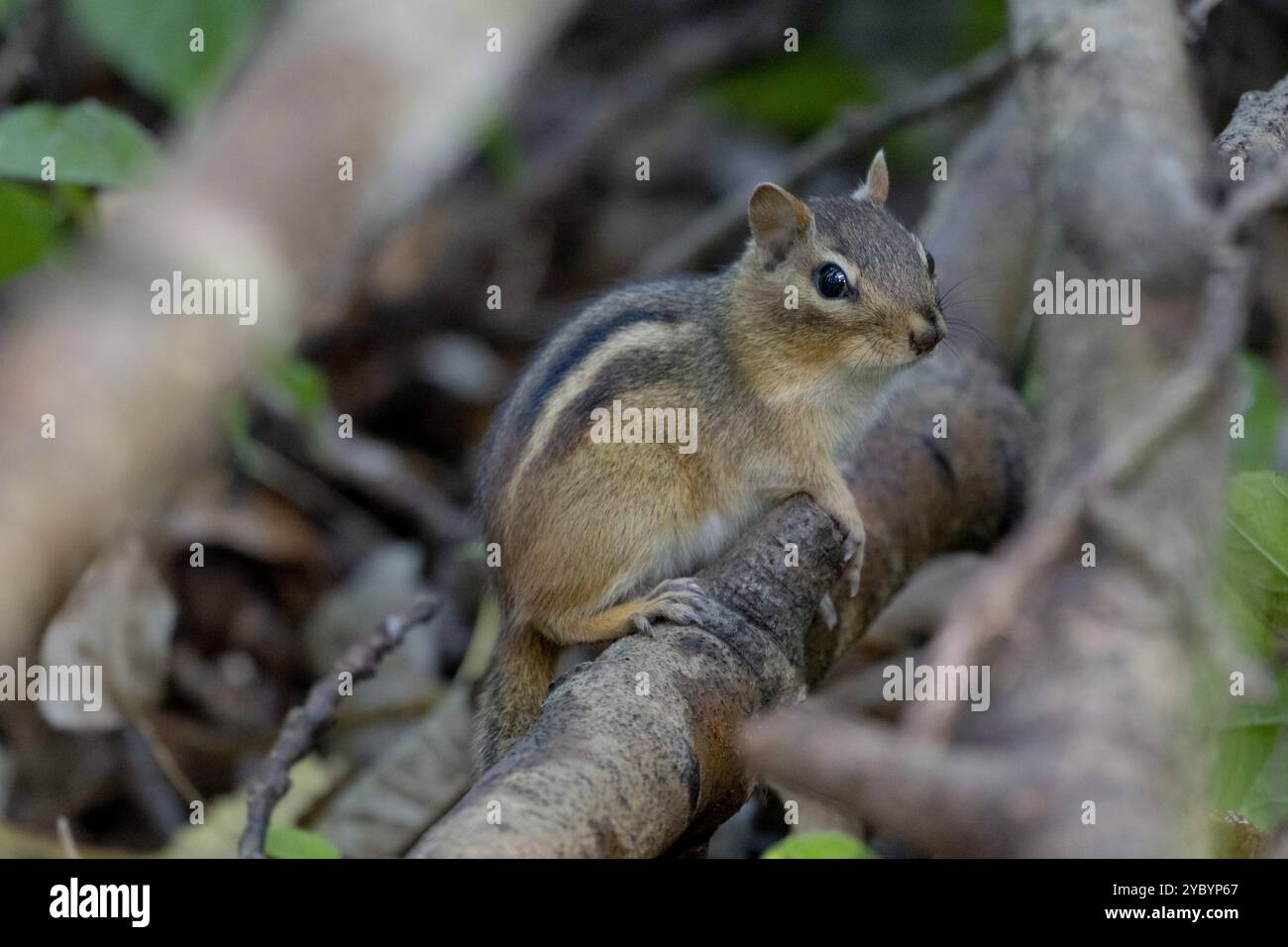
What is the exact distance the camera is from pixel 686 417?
398 centimetres

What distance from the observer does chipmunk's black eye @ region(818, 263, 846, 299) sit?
399 centimetres

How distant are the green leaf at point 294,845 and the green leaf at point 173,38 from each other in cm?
269

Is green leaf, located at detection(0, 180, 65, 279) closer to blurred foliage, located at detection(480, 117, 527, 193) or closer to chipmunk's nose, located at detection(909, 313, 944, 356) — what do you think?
chipmunk's nose, located at detection(909, 313, 944, 356)

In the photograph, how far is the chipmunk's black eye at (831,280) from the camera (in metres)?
3.99

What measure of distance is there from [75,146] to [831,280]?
6.49 feet

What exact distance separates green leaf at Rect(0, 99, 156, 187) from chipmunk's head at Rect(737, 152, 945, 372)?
5.44 ft

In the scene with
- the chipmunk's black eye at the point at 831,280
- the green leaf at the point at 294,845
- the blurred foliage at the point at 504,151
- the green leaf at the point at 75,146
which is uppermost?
the blurred foliage at the point at 504,151

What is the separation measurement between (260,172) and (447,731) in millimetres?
3105

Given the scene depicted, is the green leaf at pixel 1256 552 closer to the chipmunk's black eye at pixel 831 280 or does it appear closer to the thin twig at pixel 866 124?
the chipmunk's black eye at pixel 831 280

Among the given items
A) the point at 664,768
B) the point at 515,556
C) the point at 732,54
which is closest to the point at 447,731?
the point at 515,556

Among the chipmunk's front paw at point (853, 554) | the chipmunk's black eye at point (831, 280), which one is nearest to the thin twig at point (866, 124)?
the chipmunk's black eye at point (831, 280)

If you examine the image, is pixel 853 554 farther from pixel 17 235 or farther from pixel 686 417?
pixel 17 235

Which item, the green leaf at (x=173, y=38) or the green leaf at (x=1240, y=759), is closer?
the green leaf at (x=1240, y=759)
